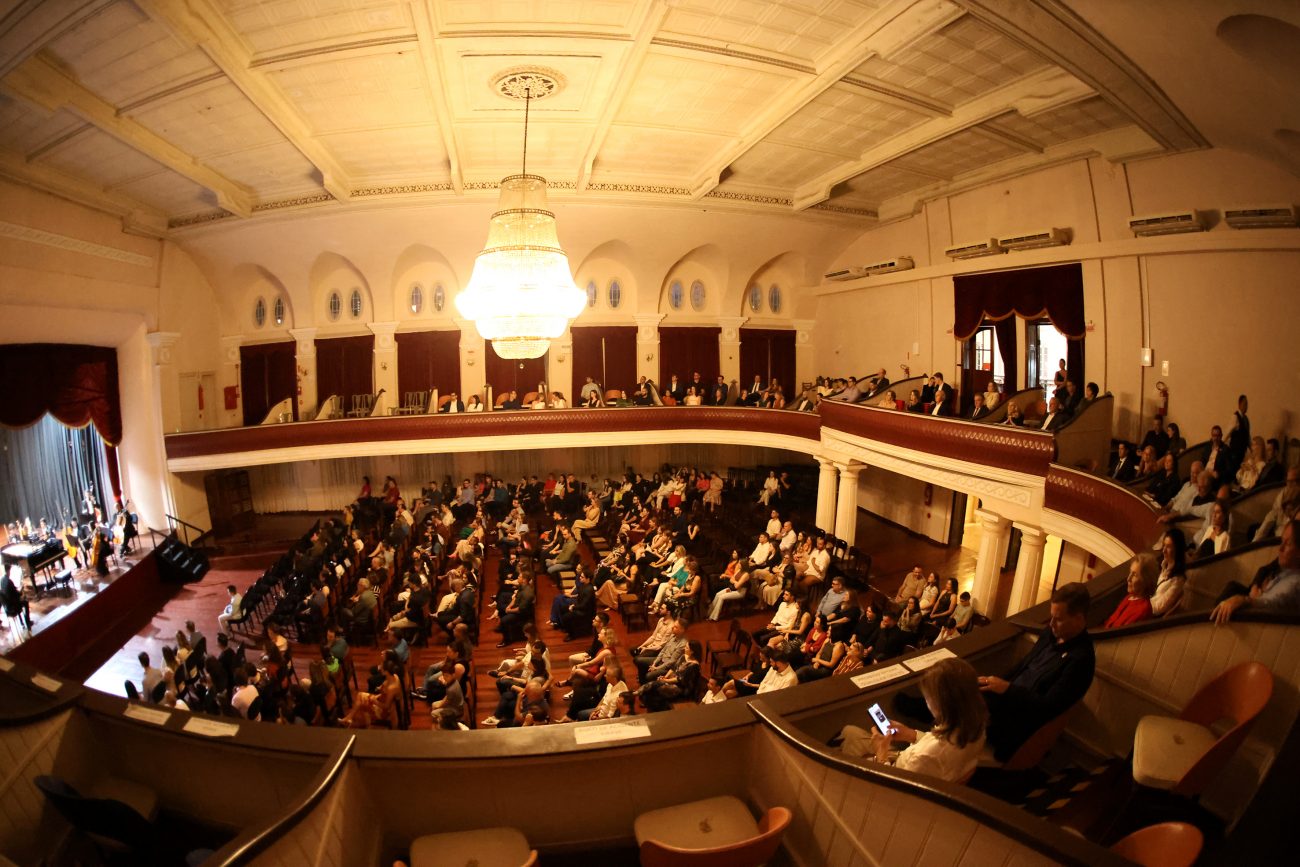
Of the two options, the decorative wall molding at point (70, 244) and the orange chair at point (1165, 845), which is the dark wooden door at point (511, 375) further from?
the orange chair at point (1165, 845)

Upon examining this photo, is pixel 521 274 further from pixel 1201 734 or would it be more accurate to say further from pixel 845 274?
pixel 845 274

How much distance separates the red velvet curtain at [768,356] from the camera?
1642cm

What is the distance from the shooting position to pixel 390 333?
49.3 ft

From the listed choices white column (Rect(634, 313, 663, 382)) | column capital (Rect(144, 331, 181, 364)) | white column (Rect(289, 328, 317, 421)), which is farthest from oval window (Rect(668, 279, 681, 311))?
column capital (Rect(144, 331, 181, 364))

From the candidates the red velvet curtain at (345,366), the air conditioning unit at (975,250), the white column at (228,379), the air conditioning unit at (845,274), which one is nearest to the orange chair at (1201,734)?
the air conditioning unit at (975,250)

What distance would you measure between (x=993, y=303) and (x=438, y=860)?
11.9 m

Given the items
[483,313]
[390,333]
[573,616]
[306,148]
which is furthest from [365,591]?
[390,333]

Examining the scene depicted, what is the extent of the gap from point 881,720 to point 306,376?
1609cm

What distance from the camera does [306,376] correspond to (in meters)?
15.2

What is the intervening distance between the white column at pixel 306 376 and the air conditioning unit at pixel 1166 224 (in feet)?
54.2

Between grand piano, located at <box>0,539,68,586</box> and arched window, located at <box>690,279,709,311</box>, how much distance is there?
13.6 meters

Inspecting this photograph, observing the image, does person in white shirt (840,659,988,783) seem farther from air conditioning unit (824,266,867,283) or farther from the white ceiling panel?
air conditioning unit (824,266,867,283)

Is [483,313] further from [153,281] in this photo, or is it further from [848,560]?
[153,281]

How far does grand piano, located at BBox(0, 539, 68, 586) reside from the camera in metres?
9.23
